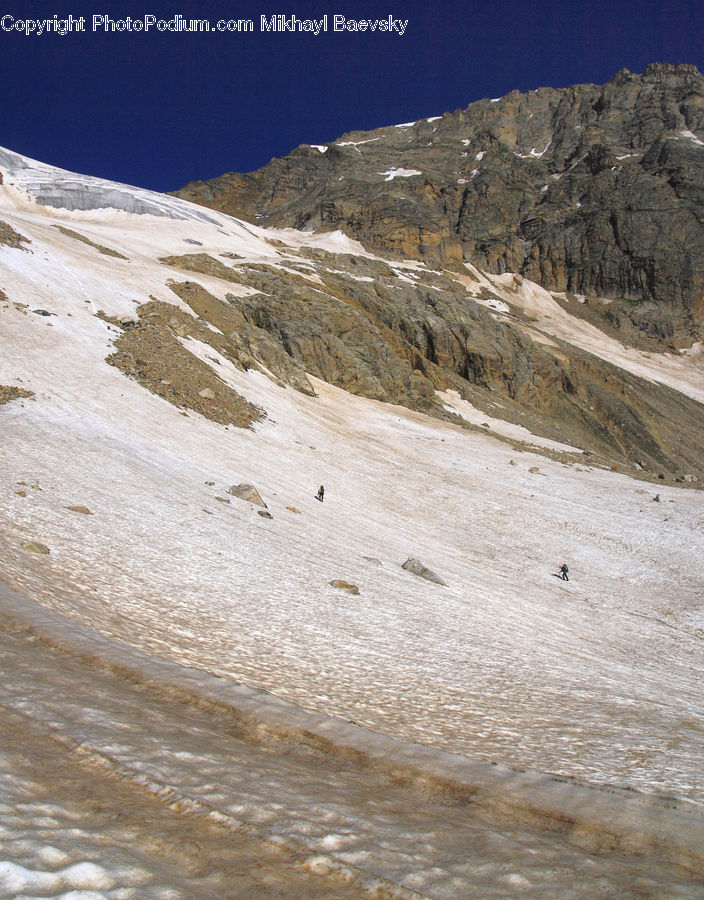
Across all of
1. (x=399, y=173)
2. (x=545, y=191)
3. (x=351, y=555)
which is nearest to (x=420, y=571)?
(x=351, y=555)

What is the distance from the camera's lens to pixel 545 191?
430 ft

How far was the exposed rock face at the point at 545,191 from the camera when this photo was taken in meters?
108

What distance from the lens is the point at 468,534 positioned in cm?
2358

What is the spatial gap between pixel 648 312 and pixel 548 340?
134ft

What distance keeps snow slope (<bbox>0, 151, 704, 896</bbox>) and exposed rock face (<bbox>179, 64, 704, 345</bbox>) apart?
81.4 meters

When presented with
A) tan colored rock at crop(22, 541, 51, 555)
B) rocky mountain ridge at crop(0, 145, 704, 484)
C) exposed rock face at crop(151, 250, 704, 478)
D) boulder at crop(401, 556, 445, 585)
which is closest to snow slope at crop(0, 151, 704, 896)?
tan colored rock at crop(22, 541, 51, 555)

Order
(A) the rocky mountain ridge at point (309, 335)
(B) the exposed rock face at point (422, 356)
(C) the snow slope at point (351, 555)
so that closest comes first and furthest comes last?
(C) the snow slope at point (351, 555)
(A) the rocky mountain ridge at point (309, 335)
(B) the exposed rock face at point (422, 356)

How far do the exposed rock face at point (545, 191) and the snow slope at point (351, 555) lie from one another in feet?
267

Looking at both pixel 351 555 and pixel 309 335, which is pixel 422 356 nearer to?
pixel 309 335

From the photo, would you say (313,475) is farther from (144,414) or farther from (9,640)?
(9,640)

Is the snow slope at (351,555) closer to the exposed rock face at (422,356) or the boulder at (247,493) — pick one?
the boulder at (247,493)

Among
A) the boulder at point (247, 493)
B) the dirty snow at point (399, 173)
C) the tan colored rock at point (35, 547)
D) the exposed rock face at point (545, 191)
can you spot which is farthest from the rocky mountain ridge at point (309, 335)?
the dirty snow at point (399, 173)

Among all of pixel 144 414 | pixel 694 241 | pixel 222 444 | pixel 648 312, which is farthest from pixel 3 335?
pixel 694 241

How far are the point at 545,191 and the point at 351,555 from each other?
13756 cm
